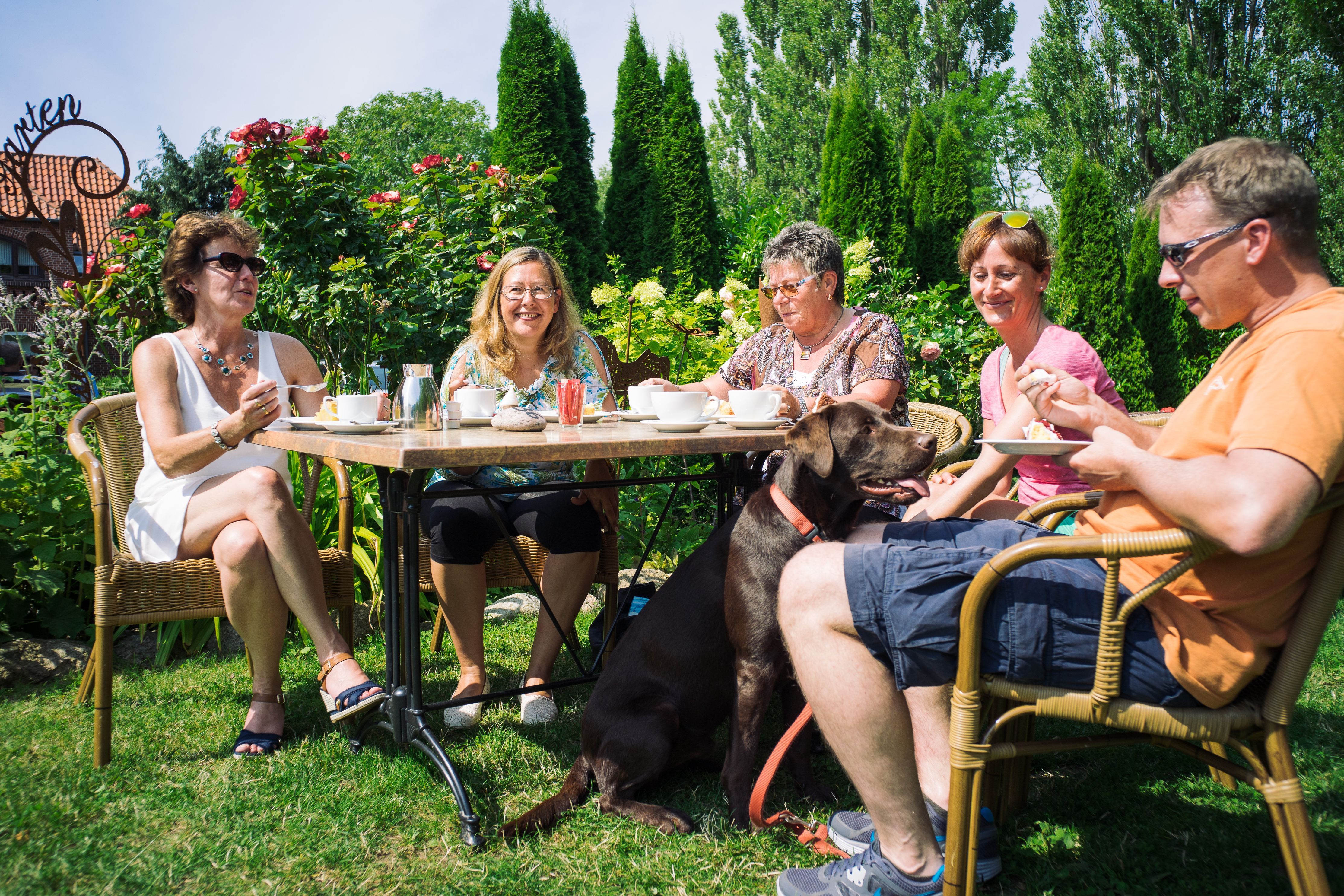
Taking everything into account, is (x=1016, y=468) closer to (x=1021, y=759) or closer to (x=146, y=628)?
(x=1021, y=759)

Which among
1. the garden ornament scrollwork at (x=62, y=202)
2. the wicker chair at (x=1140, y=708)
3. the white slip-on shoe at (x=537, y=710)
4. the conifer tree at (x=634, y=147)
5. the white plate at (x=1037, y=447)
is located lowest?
the white slip-on shoe at (x=537, y=710)

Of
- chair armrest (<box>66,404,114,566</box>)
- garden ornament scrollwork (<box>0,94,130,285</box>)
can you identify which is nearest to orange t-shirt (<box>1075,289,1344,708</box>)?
chair armrest (<box>66,404,114,566</box>)

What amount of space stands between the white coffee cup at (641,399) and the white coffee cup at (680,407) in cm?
43

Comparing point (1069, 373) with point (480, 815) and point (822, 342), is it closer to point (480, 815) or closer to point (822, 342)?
point (822, 342)

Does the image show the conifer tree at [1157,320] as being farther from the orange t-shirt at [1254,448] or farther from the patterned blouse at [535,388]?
the orange t-shirt at [1254,448]

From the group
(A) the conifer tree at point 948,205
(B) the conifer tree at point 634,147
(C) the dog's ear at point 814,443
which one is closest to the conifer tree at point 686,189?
(B) the conifer tree at point 634,147

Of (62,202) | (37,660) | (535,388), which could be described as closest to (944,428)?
(535,388)

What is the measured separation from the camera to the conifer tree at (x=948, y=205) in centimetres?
1016

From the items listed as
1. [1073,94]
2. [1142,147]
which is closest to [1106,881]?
[1142,147]

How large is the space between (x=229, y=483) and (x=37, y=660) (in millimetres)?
1530

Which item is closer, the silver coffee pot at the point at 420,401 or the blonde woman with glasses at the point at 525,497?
the silver coffee pot at the point at 420,401

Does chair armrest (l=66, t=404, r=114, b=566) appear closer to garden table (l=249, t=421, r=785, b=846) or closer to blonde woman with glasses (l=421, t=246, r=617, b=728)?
garden table (l=249, t=421, r=785, b=846)

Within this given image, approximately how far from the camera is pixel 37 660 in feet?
11.1

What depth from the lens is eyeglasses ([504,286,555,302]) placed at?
10.9 feet
